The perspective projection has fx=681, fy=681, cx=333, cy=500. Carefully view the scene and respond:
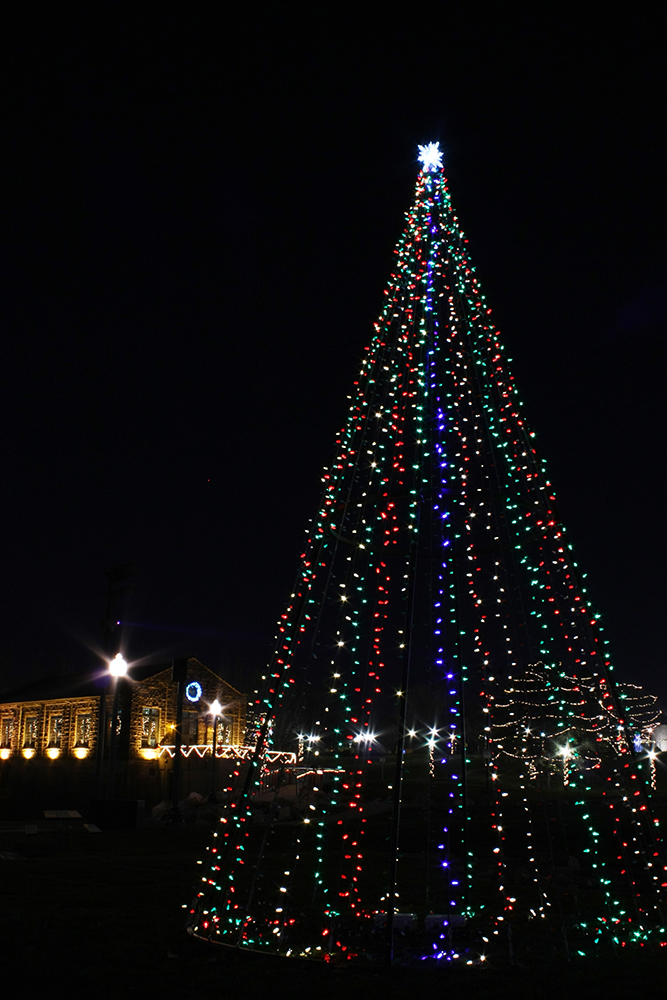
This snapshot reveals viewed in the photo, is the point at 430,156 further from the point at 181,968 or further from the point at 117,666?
the point at 117,666

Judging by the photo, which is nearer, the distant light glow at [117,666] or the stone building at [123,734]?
the distant light glow at [117,666]

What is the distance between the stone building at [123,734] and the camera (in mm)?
24391

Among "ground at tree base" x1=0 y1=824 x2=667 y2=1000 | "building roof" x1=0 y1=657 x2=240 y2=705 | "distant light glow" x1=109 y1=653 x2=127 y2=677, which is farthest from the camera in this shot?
"building roof" x1=0 y1=657 x2=240 y2=705

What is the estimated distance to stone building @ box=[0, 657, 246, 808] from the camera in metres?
24.4

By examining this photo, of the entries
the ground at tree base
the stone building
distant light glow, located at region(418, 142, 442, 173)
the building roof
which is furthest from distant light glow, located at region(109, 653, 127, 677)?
distant light glow, located at region(418, 142, 442, 173)

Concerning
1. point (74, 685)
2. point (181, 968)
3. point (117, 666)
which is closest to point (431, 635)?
point (181, 968)

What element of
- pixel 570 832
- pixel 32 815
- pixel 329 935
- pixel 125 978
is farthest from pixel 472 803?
pixel 125 978

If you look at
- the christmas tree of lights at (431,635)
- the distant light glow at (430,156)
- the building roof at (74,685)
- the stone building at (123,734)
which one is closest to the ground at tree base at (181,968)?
the christmas tree of lights at (431,635)

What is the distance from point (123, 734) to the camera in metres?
26.3

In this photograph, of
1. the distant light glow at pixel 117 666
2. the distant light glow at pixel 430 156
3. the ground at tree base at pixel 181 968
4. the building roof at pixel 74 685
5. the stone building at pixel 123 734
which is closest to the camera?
the ground at tree base at pixel 181 968

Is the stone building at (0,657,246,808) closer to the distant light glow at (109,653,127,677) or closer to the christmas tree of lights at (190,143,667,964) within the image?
the distant light glow at (109,653,127,677)

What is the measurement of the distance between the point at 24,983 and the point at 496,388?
680cm

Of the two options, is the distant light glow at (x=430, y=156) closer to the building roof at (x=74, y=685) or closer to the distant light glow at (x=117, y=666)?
the distant light glow at (x=117, y=666)

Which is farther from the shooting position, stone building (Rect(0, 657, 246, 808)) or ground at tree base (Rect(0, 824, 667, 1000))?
stone building (Rect(0, 657, 246, 808))
